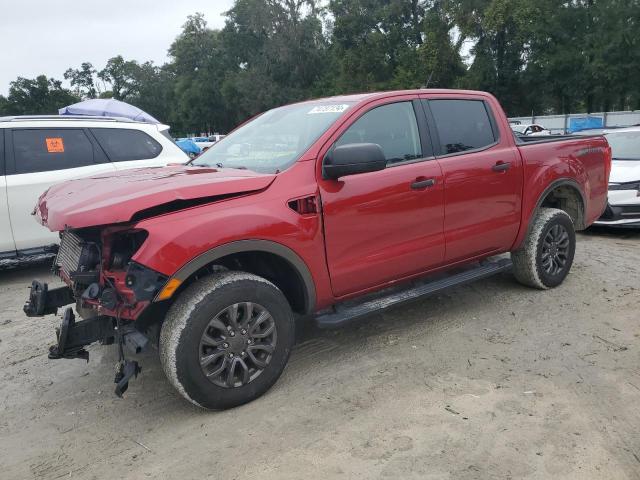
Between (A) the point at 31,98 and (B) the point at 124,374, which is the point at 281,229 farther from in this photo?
(A) the point at 31,98

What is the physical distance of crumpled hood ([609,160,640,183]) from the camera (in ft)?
24.1

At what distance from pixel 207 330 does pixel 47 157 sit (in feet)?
14.1

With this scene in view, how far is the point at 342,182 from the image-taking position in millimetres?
3404

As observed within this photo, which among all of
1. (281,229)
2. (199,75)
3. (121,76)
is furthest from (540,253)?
(121,76)

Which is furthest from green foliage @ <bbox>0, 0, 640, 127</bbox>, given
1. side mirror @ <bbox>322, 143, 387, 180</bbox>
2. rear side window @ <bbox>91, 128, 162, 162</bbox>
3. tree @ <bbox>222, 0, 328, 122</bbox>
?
side mirror @ <bbox>322, 143, 387, 180</bbox>

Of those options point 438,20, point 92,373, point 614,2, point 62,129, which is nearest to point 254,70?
point 438,20

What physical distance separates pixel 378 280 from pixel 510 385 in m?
1.08

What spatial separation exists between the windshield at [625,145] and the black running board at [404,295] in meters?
4.81

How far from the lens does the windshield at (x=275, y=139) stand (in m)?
3.53

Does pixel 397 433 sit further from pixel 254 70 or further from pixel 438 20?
pixel 254 70

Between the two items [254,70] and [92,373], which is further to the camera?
[254,70]

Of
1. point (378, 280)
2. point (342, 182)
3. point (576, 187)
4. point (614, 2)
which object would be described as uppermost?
point (614, 2)

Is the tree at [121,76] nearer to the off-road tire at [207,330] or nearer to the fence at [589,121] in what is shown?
the fence at [589,121]

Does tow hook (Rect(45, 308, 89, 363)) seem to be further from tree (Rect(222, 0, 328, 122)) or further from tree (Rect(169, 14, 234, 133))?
tree (Rect(169, 14, 234, 133))
